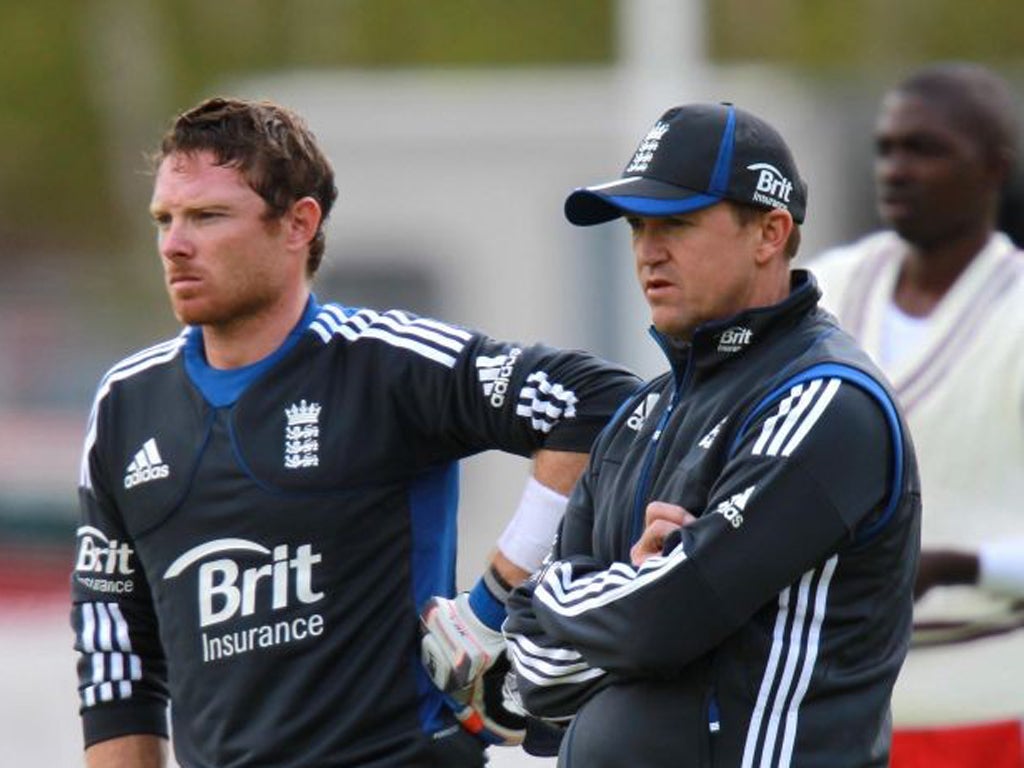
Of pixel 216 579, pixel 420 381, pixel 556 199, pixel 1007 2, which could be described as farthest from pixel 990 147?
pixel 1007 2

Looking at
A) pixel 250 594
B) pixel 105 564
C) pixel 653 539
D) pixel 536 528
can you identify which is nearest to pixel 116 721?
pixel 105 564

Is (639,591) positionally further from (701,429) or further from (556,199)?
(556,199)

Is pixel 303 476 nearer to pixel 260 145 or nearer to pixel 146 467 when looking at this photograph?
pixel 146 467

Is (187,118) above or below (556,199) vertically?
above

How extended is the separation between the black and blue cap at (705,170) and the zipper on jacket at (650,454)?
288mm

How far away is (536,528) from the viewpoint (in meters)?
5.38

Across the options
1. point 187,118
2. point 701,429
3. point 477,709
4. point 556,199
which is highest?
point 187,118

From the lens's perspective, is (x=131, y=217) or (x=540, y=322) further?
(x=131, y=217)

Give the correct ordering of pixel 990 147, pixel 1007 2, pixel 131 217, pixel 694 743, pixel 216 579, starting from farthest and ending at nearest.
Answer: pixel 131 217 → pixel 1007 2 → pixel 990 147 → pixel 216 579 → pixel 694 743

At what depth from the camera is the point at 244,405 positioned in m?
5.37

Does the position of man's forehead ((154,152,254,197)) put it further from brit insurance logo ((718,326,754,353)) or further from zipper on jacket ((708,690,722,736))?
zipper on jacket ((708,690,722,736))

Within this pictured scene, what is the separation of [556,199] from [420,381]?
12.9m

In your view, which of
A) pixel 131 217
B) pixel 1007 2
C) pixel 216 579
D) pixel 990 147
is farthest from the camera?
pixel 131 217

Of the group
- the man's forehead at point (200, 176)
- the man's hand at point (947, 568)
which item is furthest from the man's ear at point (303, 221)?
the man's hand at point (947, 568)
